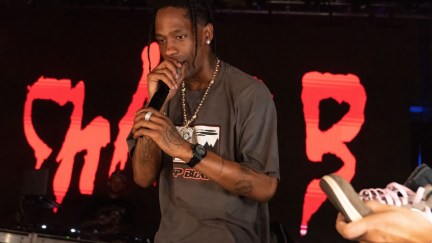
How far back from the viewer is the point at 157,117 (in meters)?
1.51

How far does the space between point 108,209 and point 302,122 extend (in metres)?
2.06

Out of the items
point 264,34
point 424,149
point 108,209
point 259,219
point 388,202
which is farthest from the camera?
point 424,149

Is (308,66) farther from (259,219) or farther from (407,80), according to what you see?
(259,219)

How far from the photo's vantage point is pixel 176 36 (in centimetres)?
172

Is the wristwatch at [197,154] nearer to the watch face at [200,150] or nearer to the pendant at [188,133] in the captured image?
the watch face at [200,150]

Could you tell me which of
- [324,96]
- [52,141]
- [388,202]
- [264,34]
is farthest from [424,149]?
[388,202]

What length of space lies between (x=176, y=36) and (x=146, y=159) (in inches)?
16.2

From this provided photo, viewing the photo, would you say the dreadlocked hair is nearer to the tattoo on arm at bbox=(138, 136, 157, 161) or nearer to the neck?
the neck

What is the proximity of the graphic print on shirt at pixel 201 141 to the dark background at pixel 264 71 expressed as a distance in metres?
3.58

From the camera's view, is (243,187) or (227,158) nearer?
(243,187)

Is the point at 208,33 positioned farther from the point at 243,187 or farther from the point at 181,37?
the point at 243,187

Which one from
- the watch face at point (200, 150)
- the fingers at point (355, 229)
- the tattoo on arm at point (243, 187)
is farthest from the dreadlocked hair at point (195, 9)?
the fingers at point (355, 229)

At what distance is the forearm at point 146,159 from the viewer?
5.90ft

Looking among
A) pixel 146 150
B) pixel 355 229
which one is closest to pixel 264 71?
pixel 146 150
